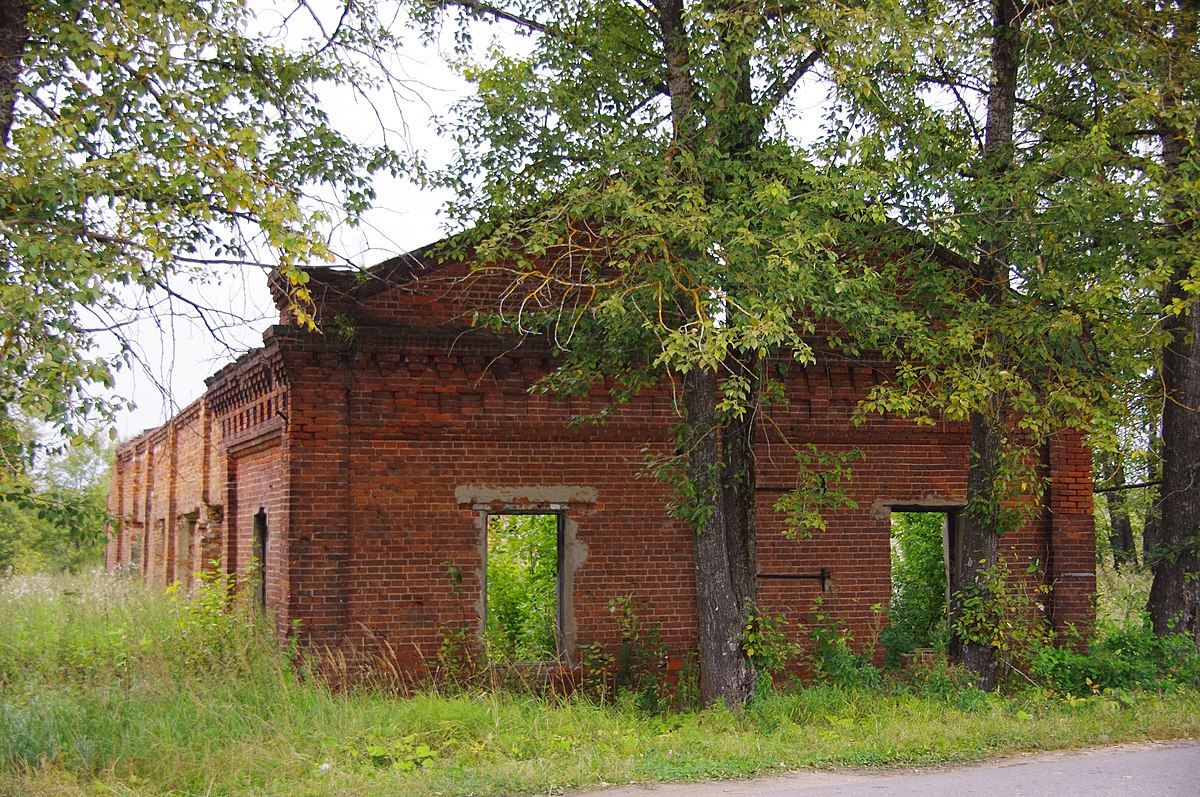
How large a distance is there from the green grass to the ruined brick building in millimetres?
1167

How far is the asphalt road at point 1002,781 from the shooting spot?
24.0ft

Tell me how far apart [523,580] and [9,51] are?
9411 mm

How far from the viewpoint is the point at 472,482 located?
1160 cm

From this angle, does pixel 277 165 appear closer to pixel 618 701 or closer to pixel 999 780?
pixel 618 701

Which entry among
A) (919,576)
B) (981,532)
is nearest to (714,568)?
(981,532)

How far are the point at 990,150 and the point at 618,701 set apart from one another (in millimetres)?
7107

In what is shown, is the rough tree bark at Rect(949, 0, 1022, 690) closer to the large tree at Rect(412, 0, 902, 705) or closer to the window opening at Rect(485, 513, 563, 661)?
the large tree at Rect(412, 0, 902, 705)

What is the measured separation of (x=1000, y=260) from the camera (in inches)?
417

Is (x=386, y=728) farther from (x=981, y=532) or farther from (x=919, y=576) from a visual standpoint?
(x=919, y=576)

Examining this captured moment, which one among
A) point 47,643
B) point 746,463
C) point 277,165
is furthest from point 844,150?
point 47,643

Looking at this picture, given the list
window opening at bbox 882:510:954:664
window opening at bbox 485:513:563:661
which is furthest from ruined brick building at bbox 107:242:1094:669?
window opening at bbox 882:510:954:664

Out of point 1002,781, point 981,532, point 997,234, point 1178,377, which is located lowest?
point 1002,781

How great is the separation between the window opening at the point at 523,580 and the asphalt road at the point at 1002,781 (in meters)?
6.27

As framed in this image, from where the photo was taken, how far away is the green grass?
7.48 meters
